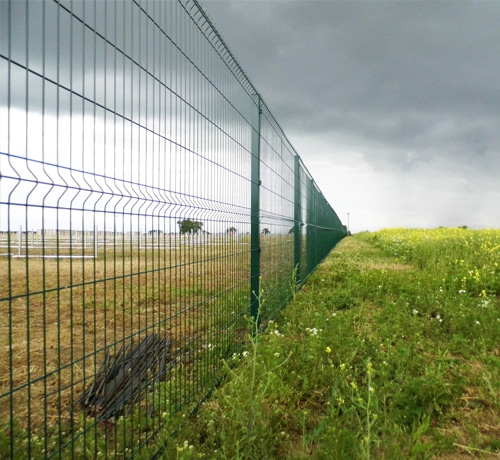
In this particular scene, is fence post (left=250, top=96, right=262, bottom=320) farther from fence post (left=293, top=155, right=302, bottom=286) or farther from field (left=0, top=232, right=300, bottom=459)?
fence post (left=293, top=155, right=302, bottom=286)

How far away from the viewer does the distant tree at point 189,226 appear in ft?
10.8

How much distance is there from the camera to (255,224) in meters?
5.67

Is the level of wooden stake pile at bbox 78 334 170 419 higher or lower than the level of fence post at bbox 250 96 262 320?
lower

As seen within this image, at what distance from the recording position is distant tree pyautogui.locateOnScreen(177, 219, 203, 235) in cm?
329

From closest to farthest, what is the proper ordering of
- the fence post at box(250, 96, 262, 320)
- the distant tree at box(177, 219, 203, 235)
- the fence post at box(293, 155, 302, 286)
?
1. the distant tree at box(177, 219, 203, 235)
2. the fence post at box(250, 96, 262, 320)
3. the fence post at box(293, 155, 302, 286)

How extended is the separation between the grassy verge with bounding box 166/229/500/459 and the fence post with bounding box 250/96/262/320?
452mm

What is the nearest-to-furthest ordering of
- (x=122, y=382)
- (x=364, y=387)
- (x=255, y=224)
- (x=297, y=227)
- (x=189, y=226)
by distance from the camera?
(x=122, y=382) → (x=189, y=226) → (x=364, y=387) → (x=255, y=224) → (x=297, y=227)

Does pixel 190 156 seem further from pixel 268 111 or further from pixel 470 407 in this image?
pixel 268 111

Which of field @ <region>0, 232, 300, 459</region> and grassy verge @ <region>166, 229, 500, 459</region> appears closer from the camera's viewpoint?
field @ <region>0, 232, 300, 459</region>

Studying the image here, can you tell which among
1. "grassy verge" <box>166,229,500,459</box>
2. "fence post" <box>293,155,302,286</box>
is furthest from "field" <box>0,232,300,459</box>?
"fence post" <box>293,155,302,286</box>

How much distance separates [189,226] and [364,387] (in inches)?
75.4

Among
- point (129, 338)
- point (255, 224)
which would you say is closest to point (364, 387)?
point (129, 338)

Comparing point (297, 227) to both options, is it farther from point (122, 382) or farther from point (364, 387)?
point (122, 382)

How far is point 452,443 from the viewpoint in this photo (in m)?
3.33
